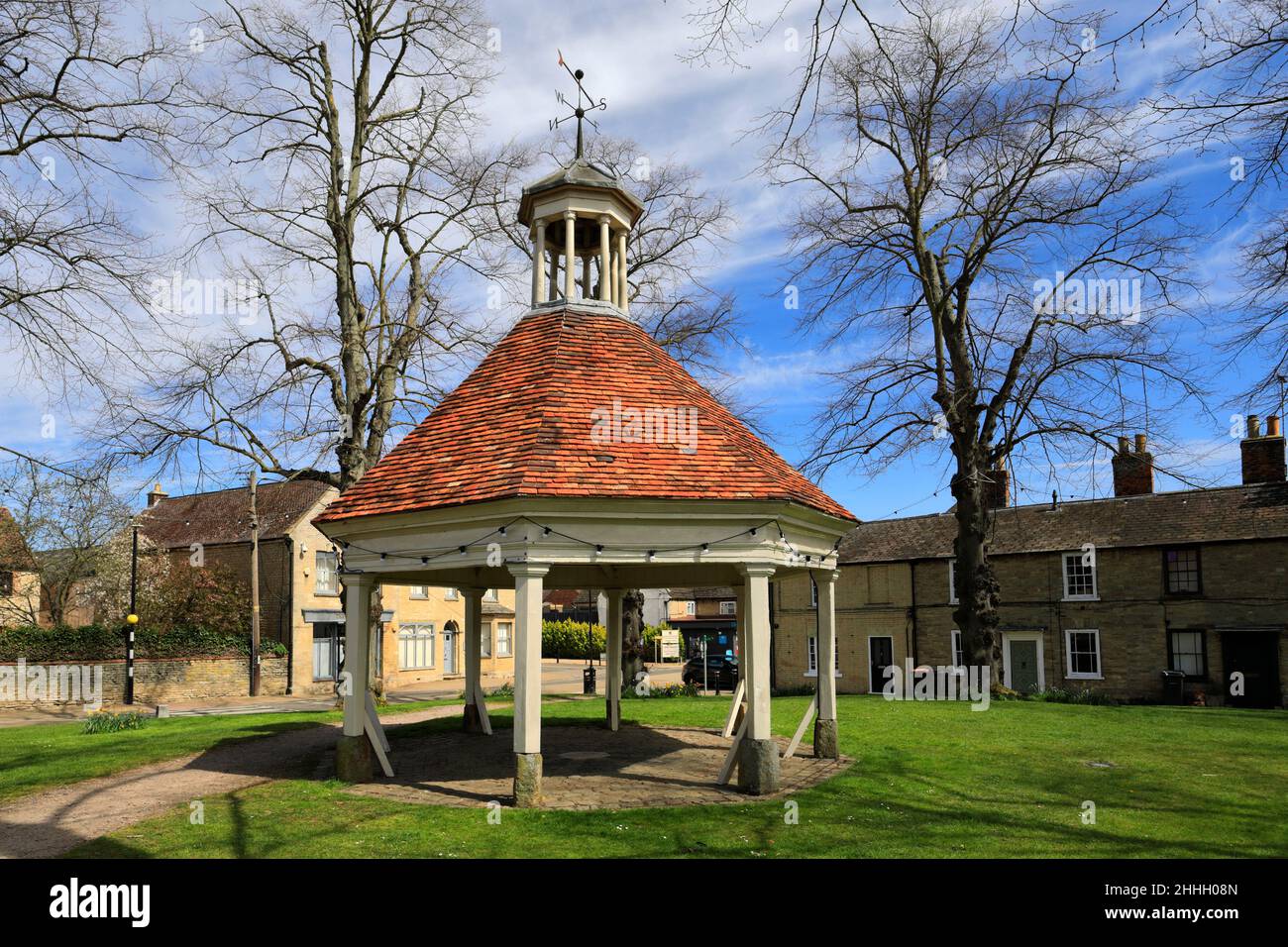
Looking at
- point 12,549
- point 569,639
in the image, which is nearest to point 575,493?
point 12,549

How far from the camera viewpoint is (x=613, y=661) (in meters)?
17.6

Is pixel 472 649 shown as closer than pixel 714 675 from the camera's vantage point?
Yes

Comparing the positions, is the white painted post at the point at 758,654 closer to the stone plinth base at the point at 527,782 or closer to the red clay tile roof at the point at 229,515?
the stone plinth base at the point at 527,782

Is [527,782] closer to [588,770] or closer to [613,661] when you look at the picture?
[588,770]

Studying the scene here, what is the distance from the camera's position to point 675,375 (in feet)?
44.3

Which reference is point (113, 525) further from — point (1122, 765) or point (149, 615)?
point (1122, 765)

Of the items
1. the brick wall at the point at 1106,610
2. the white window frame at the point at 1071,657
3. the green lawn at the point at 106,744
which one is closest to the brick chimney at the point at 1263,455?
the brick wall at the point at 1106,610

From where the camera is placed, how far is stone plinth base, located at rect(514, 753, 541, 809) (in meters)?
9.97

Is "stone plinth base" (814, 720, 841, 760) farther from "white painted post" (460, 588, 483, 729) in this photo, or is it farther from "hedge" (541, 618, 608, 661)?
"hedge" (541, 618, 608, 661)

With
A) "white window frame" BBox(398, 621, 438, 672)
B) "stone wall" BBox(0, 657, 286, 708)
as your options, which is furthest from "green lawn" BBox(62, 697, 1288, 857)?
"white window frame" BBox(398, 621, 438, 672)

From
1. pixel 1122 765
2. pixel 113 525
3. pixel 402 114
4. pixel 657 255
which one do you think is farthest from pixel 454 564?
pixel 113 525

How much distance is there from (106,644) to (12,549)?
5808 mm

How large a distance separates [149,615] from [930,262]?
33.0 meters

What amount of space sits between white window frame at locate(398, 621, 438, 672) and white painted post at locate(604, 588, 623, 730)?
26.8 meters
